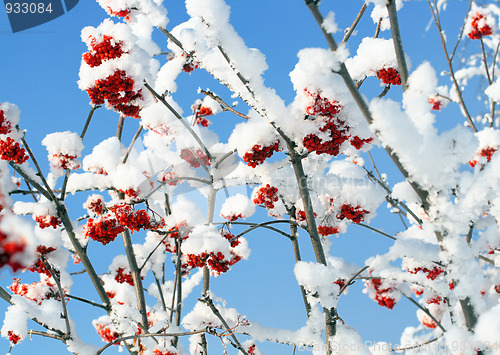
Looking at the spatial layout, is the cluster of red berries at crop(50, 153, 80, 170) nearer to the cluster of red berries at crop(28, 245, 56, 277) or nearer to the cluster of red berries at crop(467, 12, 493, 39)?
the cluster of red berries at crop(28, 245, 56, 277)

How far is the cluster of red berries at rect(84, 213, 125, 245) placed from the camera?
3.07 metres

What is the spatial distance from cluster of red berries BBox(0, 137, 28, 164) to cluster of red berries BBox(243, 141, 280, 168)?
6.01 feet

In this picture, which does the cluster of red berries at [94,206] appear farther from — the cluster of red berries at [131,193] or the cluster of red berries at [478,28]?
the cluster of red berries at [478,28]

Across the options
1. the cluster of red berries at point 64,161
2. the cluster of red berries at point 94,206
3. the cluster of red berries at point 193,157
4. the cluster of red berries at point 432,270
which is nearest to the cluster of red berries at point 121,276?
the cluster of red berries at point 94,206

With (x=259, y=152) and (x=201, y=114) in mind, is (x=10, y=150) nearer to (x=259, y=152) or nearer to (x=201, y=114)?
(x=259, y=152)

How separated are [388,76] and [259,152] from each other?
3.36 ft

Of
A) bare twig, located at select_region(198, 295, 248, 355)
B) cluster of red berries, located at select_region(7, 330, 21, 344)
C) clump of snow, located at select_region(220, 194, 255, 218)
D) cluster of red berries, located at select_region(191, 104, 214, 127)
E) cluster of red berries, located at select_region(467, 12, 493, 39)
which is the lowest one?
bare twig, located at select_region(198, 295, 248, 355)

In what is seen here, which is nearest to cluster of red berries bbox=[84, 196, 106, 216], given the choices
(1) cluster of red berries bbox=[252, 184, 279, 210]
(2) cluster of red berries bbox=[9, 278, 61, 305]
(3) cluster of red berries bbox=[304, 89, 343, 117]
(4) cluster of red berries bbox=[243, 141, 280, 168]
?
(2) cluster of red berries bbox=[9, 278, 61, 305]

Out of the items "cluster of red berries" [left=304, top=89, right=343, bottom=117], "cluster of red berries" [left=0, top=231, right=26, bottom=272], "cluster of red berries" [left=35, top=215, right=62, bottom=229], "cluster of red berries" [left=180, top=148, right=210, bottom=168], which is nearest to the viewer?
"cluster of red berries" [left=0, top=231, right=26, bottom=272]

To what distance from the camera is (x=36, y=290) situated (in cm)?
369

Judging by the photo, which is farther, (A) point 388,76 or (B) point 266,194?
(B) point 266,194

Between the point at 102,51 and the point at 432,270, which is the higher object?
the point at 102,51

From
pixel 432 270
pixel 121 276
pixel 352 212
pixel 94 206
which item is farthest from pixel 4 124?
pixel 432 270

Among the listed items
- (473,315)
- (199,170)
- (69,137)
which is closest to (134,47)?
(69,137)
